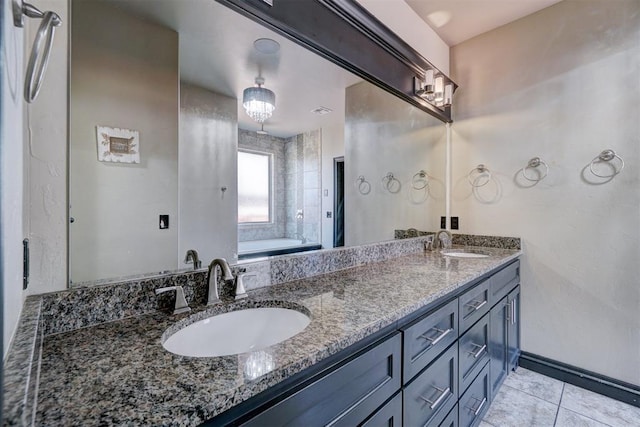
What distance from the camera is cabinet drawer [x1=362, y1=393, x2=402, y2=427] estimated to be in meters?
0.85

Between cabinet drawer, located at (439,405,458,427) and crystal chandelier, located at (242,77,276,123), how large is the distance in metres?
1.49

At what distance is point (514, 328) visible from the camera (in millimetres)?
2121

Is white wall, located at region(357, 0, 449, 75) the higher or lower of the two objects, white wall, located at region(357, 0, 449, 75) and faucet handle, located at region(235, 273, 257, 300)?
the higher

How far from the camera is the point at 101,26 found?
0.86 m

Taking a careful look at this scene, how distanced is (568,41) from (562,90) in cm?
33

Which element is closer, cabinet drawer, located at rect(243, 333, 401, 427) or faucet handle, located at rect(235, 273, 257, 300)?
cabinet drawer, located at rect(243, 333, 401, 427)

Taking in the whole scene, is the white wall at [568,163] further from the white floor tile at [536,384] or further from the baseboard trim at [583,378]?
the white floor tile at [536,384]

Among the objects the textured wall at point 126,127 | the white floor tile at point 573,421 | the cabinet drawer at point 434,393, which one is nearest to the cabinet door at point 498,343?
the white floor tile at point 573,421

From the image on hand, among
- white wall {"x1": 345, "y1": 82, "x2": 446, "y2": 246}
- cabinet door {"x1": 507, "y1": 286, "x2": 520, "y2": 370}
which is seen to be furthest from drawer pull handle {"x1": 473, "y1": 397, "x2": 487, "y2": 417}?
white wall {"x1": 345, "y1": 82, "x2": 446, "y2": 246}

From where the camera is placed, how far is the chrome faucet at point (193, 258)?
1046mm

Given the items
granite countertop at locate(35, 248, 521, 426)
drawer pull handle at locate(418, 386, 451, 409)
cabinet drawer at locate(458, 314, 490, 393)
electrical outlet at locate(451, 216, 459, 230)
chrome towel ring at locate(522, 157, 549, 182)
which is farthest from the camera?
electrical outlet at locate(451, 216, 459, 230)

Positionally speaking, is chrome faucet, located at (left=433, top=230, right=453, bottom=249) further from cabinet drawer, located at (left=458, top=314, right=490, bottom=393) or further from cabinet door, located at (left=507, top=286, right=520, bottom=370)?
cabinet drawer, located at (left=458, top=314, right=490, bottom=393)

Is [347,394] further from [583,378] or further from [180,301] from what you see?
[583,378]

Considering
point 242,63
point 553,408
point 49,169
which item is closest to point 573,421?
point 553,408
